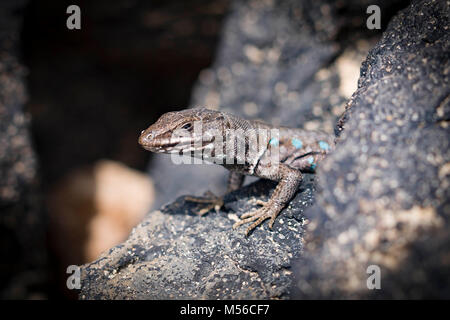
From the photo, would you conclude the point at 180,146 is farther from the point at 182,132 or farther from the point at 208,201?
the point at 208,201

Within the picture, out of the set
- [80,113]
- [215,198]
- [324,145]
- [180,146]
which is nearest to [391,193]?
[324,145]

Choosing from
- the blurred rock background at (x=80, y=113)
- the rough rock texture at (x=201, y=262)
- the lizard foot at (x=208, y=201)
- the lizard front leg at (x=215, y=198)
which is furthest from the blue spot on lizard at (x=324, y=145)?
the blurred rock background at (x=80, y=113)

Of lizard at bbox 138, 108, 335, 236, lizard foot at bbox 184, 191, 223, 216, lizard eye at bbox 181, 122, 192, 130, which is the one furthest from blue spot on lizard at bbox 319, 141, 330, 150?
lizard eye at bbox 181, 122, 192, 130

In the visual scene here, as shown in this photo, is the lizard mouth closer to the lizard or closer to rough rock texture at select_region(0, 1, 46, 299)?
the lizard
